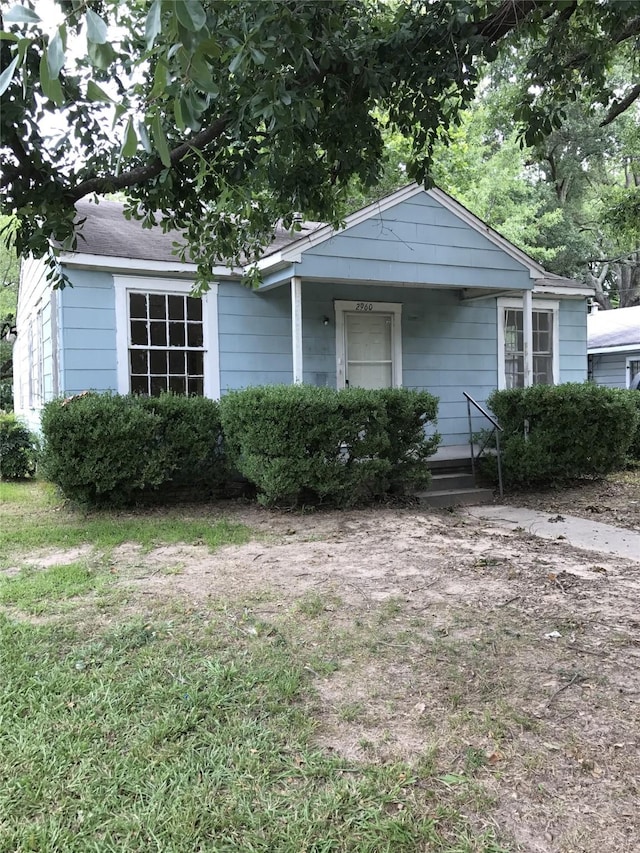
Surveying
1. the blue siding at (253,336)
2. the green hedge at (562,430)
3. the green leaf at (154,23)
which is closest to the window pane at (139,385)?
the blue siding at (253,336)

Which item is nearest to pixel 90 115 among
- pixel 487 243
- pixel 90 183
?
pixel 90 183

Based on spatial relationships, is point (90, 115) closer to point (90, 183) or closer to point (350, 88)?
point (90, 183)

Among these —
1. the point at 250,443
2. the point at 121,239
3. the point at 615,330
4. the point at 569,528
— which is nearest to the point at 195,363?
the point at 121,239

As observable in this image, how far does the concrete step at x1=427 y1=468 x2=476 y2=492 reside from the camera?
8297 millimetres

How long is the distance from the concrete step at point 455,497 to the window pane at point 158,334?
12.9ft

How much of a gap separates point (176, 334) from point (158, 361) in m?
0.45

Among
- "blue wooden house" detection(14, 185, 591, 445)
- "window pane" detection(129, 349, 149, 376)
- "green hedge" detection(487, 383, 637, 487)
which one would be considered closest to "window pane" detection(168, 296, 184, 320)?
"blue wooden house" detection(14, 185, 591, 445)

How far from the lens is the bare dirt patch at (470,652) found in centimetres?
220

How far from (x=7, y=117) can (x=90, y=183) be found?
507 mm

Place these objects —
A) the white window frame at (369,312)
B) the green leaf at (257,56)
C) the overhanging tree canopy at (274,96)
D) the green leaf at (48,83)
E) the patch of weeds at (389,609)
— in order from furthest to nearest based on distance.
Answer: the white window frame at (369,312)
the patch of weeds at (389,609)
the overhanging tree canopy at (274,96)
the green leaf at (257,56)
the green leaf at (48,83)

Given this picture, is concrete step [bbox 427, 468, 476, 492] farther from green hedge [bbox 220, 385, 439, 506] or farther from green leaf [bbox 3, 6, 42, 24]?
green leaf [bbox 3, 6, 42, 24]

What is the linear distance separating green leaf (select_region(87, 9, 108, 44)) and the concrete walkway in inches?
212

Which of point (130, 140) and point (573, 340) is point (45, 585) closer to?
point (130, 140)

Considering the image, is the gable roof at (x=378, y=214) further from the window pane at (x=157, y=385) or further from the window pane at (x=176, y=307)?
the window pane at (x=157, y=385)
